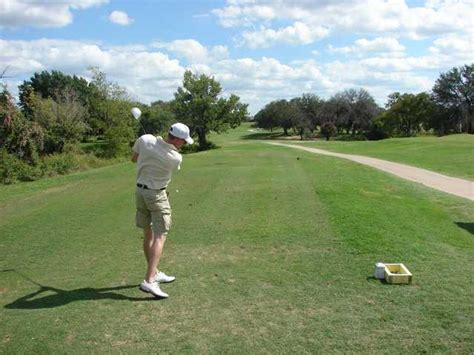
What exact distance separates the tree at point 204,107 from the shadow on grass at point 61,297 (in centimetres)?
5850

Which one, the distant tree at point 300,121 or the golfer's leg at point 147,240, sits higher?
the distant tree at point 300,121

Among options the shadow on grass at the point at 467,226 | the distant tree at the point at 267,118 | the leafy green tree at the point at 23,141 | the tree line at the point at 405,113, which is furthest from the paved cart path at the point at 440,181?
the distant tree at the point at 267,118

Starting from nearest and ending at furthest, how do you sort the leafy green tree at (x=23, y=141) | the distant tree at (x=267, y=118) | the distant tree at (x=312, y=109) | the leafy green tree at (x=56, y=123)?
the leafy green tree at (x=23, y=141)
the leafy green tree at (x=56, y=123)
the distant tree at (x=312, y=109)
the distant tree at (x=267, y=118)

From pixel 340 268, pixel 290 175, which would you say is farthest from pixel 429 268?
pixel 290 175

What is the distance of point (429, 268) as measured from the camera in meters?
6.95

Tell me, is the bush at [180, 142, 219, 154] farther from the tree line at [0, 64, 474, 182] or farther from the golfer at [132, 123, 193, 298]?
the golfer at [132, 123, 193, 298]

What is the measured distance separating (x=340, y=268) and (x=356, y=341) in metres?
2.37

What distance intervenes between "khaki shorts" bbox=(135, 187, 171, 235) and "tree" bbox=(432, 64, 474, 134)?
88.2m

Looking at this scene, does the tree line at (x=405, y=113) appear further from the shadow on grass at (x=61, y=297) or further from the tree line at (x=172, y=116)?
the shadow on grass at (x=61, y=297)

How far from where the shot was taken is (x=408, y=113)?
3334 inches

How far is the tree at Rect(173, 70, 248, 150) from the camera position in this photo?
6538 centimetres

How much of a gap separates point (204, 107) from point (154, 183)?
59.8 meters

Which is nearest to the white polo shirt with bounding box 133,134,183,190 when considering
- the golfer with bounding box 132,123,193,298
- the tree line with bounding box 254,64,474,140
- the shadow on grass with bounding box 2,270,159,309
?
the golfer with bounding box 132,123,193,298

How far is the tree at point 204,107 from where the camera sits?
2574 inches
